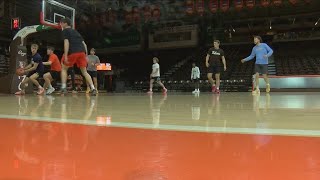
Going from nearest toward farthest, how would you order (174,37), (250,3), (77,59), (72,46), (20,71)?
(72,46)
(77,59)
(20,71)
(250,3)
(174,37)

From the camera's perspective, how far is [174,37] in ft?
92.7

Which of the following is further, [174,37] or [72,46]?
[174,37]

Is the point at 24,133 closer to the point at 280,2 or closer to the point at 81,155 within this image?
the point at 81,155

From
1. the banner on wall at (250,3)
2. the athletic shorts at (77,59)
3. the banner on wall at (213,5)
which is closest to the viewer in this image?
the athletic shorts at (77,59)

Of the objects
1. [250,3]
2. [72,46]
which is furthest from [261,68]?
[250,3]

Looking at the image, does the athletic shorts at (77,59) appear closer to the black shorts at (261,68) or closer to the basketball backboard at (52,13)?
the black shorts at (261,68)

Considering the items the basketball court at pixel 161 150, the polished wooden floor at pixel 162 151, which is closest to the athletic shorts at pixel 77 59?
the basketball court at pixel 161 150

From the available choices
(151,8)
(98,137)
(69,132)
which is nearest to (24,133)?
(69,132)

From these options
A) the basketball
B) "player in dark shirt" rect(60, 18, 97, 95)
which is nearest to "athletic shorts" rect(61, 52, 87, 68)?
"player in dark shirt" rect(60, 18, 97, 95)

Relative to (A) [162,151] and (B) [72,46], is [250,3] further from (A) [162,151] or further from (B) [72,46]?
(A) [162,151]

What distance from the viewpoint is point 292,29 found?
26.3 metres

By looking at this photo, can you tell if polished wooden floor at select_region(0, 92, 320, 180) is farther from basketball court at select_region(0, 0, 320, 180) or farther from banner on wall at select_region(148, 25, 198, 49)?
banner on wall at select_region(148, 25, 198, 49)

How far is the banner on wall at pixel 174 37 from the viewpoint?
27.7m

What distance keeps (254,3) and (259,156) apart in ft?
75.1
